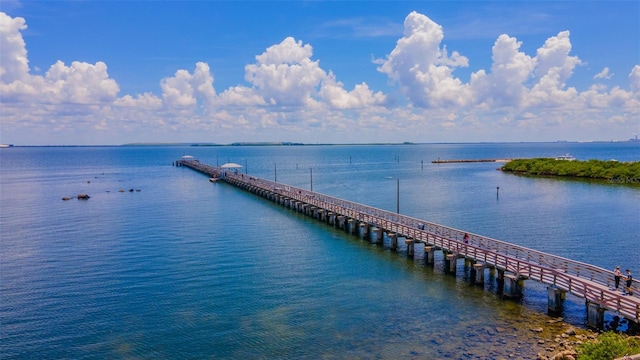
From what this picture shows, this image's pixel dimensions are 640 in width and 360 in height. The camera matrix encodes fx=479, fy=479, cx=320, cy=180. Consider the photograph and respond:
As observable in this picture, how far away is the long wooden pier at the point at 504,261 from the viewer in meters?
23.6

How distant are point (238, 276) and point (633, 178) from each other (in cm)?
9065

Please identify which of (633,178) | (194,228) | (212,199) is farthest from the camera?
(633,178)

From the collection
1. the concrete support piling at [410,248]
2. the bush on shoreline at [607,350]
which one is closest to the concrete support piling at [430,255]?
the concrete support piling at [410,248]

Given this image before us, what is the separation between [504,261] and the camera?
30500 millimetres

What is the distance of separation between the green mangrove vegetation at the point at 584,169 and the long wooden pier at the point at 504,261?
2714 inches

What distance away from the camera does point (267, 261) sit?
124 ft

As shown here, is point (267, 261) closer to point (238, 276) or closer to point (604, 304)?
point (238, 276)

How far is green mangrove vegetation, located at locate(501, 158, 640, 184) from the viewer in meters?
96.1

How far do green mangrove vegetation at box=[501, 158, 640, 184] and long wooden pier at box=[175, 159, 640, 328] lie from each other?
6895 cm

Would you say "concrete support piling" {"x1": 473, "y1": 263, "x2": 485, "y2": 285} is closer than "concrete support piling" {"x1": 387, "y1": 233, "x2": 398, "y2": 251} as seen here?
Yes

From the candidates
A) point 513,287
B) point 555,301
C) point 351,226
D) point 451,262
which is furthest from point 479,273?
point 351,226

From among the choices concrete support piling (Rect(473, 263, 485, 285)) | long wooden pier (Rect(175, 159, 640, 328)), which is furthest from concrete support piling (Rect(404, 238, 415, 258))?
concrete support piling (Rect(473, 263, 485, 285))

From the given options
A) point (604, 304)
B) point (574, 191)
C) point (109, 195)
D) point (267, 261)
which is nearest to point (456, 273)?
point (604, 304)

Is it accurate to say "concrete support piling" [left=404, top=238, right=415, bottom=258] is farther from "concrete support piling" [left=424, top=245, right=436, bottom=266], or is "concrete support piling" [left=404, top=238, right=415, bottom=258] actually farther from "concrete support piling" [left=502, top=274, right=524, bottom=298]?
"concrete support piling" [left=502, top=274, right=524, bottom=298]
